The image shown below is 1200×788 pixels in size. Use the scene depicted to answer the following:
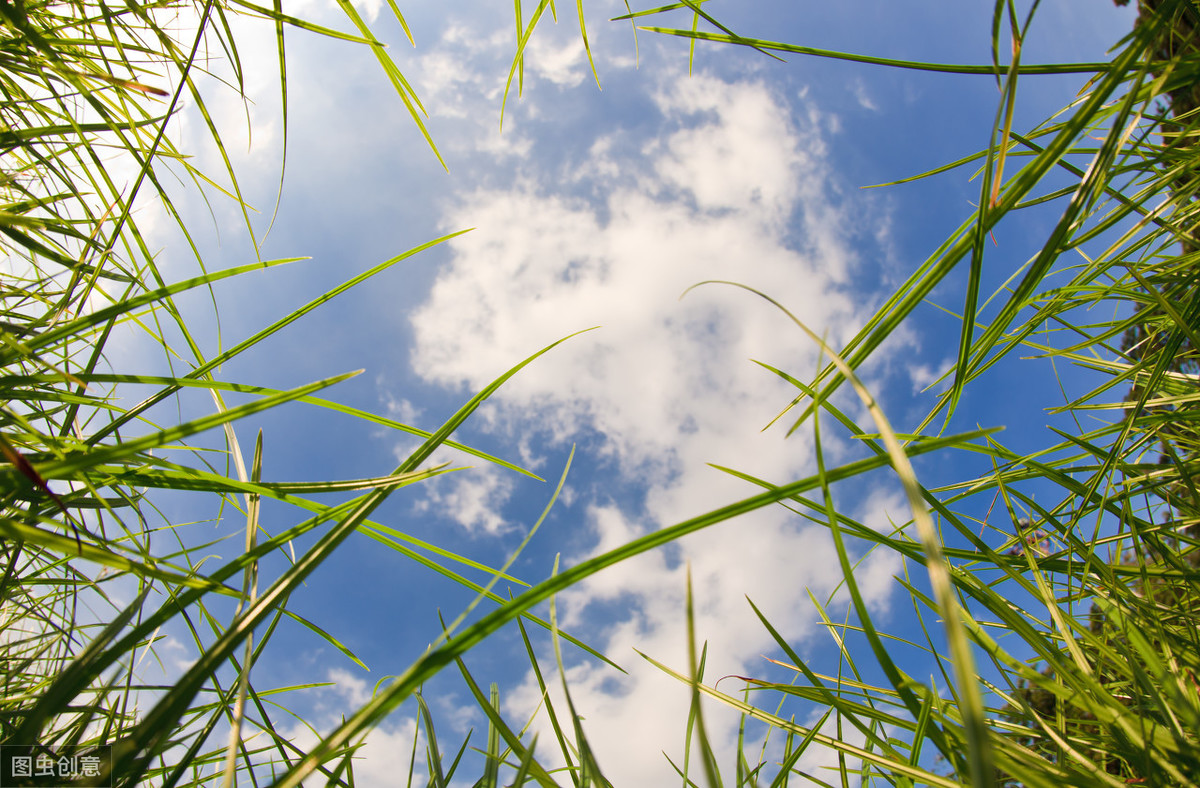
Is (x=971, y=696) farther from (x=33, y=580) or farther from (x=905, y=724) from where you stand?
(x=33, y=580)

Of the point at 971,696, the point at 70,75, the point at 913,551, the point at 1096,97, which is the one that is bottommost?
the point at 971,696

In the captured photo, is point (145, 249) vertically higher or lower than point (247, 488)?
higher

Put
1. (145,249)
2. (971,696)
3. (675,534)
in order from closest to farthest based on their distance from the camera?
(971,696) < (675,534) < (145,249)

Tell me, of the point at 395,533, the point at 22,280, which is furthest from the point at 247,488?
the point at 22,280

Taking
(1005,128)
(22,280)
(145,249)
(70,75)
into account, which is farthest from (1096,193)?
(22,280)

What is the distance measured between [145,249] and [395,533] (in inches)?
12.0

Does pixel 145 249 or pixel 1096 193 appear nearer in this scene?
pixel 1096 193

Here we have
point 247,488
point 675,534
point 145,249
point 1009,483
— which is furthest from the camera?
point 1009,483

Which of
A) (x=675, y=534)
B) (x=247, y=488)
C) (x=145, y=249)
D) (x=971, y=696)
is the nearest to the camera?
(x=971, y=696)

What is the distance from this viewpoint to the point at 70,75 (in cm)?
49

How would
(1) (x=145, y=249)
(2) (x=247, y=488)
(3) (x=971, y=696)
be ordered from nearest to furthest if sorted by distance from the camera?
(3) (x=971, y=696) → (2) (x=247, y=488) → (1) (x=145, y=249)

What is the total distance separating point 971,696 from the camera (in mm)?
121

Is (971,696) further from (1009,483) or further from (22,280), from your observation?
(22,280)

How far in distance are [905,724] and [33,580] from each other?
0.69m
